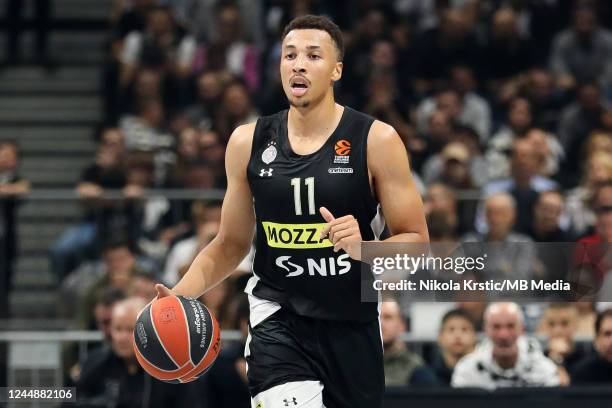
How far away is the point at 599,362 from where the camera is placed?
9781 mm

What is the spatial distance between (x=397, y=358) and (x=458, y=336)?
1.60ft

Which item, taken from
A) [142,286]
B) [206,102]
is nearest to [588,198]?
[142,286]

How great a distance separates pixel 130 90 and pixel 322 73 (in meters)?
9.29

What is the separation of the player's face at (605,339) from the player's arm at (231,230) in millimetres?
3517

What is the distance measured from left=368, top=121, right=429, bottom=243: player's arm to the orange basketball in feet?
3.32

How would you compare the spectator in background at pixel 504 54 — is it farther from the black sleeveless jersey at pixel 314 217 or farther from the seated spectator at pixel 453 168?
the black sleeveless jersey at pixel 314 217

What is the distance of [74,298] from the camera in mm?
12586

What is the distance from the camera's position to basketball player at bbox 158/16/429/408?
257 inches

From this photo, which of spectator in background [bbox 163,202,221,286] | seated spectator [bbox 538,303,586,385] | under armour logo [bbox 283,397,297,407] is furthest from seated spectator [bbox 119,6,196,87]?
under armour logo [bbox 283,397,297,407]

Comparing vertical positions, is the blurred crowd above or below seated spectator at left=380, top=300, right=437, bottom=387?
above

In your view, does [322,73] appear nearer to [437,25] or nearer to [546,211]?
[546,211]

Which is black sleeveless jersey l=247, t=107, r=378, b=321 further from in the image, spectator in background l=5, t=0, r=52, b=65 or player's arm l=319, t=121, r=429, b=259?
spectator in background l=5, t=0, r=52, b=65

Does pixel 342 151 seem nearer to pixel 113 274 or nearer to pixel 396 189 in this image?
pixel 396 189

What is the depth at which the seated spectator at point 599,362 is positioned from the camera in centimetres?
959
